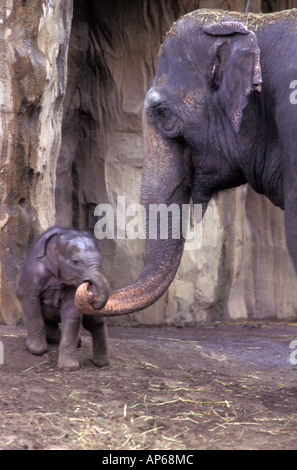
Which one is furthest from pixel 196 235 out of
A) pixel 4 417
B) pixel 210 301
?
pixel 4 417

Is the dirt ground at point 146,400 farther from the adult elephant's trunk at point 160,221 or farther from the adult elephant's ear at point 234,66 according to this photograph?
the adult elephant's ear at point 234,66

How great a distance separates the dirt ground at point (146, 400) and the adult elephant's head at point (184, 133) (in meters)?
0.49

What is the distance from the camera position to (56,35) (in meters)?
6.36

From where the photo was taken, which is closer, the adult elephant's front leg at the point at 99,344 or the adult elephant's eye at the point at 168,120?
the adult elephant's eye at the point at 168,120

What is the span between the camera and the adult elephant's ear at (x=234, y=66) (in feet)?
12.7

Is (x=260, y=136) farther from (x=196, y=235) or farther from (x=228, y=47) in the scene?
(x=196, y=235)

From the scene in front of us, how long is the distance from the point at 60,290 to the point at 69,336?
0.31m

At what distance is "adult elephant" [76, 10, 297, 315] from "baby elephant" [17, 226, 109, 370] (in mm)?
612

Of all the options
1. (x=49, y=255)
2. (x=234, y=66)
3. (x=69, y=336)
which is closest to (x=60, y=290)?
(x=49, y=255)

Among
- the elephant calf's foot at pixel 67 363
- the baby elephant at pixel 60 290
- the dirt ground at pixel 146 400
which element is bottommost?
the dirt ground at pixel 146 400

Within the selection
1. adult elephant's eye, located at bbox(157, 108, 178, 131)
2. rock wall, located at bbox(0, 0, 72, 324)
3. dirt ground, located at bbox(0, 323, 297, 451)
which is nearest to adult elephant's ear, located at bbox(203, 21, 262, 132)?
adult elephant's eye, located at bbox(157, 108, 178, 131)

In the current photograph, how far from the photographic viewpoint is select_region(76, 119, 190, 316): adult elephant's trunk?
13.2ft

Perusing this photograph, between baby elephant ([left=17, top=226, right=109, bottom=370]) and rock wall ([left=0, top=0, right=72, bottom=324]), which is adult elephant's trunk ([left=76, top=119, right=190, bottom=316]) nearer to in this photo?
baby elephant ([left=17, top=226, right=109, bottom=370])

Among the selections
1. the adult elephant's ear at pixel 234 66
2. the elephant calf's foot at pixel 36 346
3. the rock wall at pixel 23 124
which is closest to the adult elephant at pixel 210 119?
the adult elephant's ear at pixel 234 66
